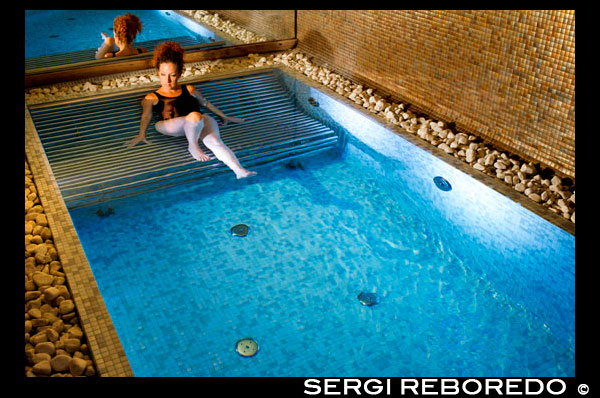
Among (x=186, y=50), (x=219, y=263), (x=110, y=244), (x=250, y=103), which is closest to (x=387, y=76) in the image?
(x=250, y=103)

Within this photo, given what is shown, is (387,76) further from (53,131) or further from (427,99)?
(53,131)

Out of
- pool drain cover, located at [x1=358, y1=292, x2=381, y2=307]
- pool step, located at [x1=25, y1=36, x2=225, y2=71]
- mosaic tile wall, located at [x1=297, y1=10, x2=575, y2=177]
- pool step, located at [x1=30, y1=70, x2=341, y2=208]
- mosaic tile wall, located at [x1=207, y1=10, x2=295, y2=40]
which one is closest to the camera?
pool drain cover, located at [x1=358, y1=292, x2=381, y2=307]

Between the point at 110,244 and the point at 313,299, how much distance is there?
1540mm

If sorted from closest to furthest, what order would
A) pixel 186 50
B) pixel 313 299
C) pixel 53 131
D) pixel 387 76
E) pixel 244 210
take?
pixel 313 299 < pixel 244 210 < pixel 53 131 < pixel 387 76 < pixel 186 50

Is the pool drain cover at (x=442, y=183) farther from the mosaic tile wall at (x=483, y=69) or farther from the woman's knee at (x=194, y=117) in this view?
the woman's knee at (x=194, y=117)

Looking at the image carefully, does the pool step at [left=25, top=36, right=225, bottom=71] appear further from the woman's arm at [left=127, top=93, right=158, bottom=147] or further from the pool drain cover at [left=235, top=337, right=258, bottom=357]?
the pool drain cover at [left=235, top=337, right=258, bottom=357]

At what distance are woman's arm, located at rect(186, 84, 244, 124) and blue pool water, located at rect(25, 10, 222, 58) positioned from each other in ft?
3.96

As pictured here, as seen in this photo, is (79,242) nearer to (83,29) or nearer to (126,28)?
(126,28)

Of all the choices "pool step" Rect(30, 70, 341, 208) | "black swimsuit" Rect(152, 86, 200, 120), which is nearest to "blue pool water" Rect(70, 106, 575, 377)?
"pool step" Rect(30, 70, 341, 208)

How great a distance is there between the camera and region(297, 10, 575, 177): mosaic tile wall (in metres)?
3.64

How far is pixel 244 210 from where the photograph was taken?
411 cm

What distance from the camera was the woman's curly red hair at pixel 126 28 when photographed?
17.8ft

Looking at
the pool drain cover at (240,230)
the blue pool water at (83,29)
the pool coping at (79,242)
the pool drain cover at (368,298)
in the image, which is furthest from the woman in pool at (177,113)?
the pool drain cover at (368,298)

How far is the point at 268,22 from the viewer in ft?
22.1
